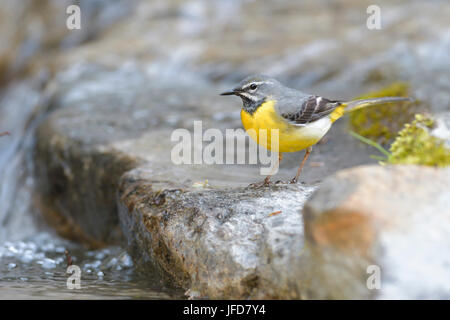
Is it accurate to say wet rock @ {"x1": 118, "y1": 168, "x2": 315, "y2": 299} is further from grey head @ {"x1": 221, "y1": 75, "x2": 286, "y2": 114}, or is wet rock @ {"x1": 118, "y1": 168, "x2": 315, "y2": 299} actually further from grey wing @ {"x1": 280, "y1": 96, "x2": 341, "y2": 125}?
grey head @ {"x1": 221, "y1": 75, "x2": 286, "y2": 114}

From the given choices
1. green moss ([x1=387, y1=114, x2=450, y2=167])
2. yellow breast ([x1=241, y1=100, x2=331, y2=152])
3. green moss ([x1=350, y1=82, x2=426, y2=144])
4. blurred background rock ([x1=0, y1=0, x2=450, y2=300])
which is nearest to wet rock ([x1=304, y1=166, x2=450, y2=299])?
green moss ([x1=387, y1=114, x2=450, y2=167])

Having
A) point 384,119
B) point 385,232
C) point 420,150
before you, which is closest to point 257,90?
point 420,150

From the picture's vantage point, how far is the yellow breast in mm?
4988

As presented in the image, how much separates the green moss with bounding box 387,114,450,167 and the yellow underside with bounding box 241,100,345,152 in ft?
4.12

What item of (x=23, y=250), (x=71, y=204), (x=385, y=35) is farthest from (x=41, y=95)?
(x=385, y=35)

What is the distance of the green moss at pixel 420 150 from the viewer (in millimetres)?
3500

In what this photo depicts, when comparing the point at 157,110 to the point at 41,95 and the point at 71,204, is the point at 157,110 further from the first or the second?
the point at 41,95

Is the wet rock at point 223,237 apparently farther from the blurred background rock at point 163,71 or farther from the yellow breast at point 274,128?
the blurred background rock at point 163,71

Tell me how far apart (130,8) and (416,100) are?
423 inches

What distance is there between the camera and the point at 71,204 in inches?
302

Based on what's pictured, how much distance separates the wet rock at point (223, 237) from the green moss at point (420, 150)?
34.8 inches

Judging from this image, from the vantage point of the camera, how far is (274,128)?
4.96 metres

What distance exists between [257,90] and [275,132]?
0.57m

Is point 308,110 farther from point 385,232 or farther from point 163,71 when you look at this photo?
point 163,71
